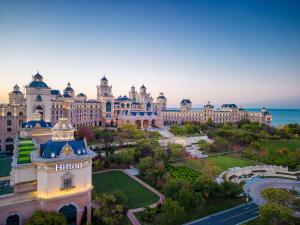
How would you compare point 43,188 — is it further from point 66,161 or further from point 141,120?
point 141,120

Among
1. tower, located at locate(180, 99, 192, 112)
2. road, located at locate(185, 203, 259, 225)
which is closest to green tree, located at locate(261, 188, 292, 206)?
road, located at locate(185, 203, 259, 225)

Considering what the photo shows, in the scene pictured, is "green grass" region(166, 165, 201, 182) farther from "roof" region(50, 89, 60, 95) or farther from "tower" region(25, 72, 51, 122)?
"roof" region(50, 89, 60, 95)

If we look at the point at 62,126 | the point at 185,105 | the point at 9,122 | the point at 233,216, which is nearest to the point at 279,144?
the point at 233,216

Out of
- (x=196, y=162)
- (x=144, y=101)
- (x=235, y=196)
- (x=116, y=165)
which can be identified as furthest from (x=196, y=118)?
(x=235, y=196)

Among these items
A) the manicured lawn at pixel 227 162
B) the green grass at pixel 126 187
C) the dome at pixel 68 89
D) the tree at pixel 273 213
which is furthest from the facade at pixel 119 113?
the tree at pixel 273 213

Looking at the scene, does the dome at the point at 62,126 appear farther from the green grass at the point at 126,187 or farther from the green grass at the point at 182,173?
the green grass at the point at 182,173
